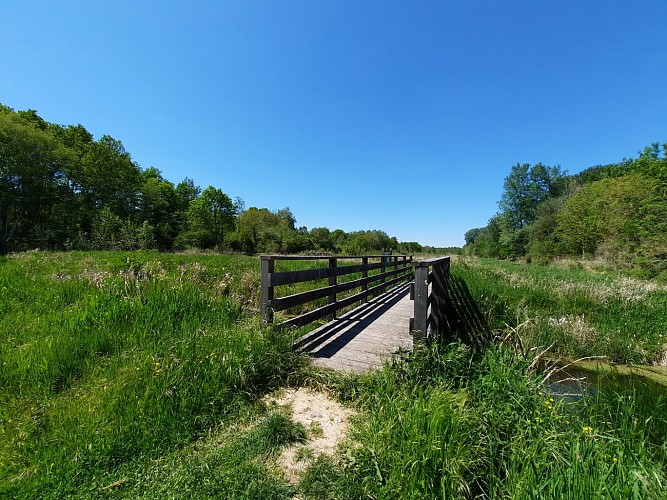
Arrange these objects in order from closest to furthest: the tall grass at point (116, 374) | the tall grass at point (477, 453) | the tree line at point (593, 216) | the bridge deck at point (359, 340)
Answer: the tall grass at point (477, 453)
the tall grass at point (116, 374)
the bridge deck at point (359, 340)
the tree line at point (593, 216)

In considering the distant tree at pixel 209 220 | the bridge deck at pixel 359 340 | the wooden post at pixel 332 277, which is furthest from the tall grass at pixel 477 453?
the distant tree at pixel 209 220

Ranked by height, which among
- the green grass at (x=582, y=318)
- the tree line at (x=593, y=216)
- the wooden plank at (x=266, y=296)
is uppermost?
the tree line at (x=593, y=216)

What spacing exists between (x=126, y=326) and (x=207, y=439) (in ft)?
6.97

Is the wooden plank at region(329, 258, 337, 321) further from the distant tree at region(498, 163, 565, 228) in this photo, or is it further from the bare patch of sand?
the distant tree at region(498, 163, 565, 228)

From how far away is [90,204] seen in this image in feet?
123

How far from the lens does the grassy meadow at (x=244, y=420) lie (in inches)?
A: 67.1

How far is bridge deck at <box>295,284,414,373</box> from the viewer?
3.55 meters

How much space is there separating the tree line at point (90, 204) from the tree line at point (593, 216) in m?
42.4

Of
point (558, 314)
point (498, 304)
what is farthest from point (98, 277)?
point (558, 314)

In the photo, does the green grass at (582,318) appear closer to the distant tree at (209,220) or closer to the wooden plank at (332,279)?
the wooden plank at (332,279)

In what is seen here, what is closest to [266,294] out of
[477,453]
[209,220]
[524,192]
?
[477,453]

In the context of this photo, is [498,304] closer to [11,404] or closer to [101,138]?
[11,404]

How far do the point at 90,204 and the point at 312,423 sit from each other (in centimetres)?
4914

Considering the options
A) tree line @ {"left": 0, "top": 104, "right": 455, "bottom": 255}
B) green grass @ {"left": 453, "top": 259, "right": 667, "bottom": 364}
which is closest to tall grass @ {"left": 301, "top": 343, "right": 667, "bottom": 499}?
green grass @ {"left": 453, "top": 259, "right": 667, "bottom": 364}
